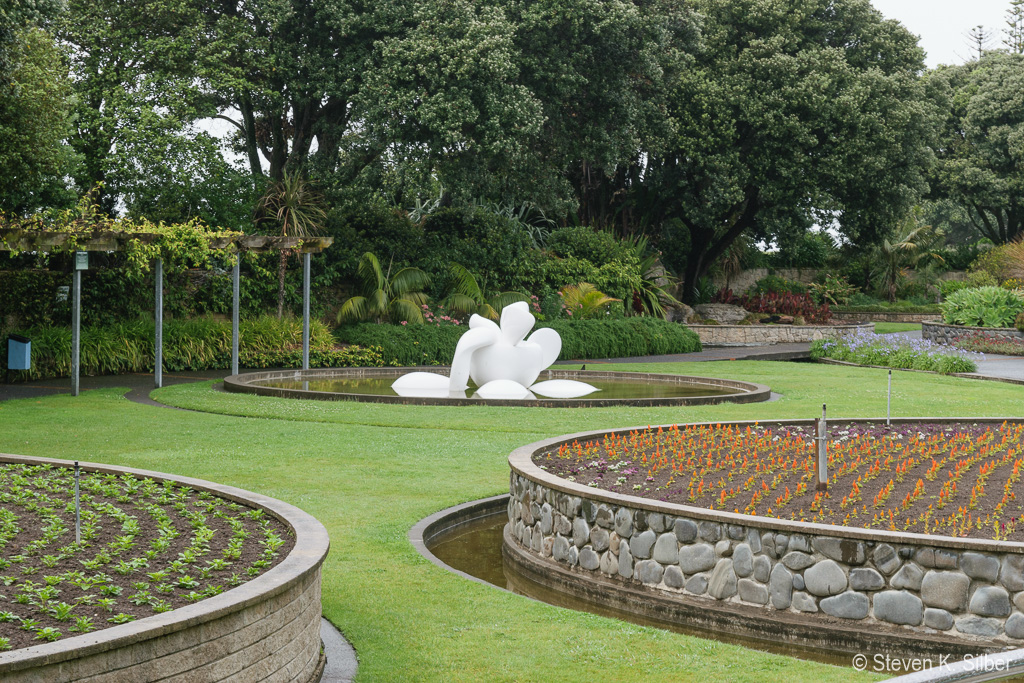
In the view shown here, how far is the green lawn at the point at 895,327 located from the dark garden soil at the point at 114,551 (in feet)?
113

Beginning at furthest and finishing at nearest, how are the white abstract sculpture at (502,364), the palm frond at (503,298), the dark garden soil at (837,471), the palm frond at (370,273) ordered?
the palm frond at (503,298)
the palm frond at (370,273)
the white abstract sculpture at (502,364)
the dark garden soil at (837,471)

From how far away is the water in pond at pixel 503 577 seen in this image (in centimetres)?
534

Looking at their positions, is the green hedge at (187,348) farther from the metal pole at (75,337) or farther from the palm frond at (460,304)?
the palm frond at (460,304)

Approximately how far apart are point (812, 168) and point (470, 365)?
1899cm

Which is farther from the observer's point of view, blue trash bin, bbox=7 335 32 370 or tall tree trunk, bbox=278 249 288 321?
tall tree trunk, bbox=278 249 288 321

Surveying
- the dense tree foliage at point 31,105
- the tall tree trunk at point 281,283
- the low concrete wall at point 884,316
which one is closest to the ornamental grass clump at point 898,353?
the tall tree trunk at point 281,283

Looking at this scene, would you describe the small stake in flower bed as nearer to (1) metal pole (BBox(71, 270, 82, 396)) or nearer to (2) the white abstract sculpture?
(2) the white abstract sculpture

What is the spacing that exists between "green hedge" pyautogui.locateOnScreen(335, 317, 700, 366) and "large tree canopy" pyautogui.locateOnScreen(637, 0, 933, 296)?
5.94m

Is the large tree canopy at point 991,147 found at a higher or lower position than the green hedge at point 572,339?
higher

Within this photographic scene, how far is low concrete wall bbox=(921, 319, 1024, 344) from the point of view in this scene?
2830 centimetres

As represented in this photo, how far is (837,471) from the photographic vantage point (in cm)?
779

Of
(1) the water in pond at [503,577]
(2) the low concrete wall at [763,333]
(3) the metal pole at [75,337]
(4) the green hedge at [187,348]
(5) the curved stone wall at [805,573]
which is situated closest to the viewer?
(5) the curved stone wall at [805,573]

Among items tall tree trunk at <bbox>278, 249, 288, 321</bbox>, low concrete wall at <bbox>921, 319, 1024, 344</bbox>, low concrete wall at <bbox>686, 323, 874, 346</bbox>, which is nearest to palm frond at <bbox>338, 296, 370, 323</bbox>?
tall tree trunk at <bbox>278, 249, 288, 321</bbox>

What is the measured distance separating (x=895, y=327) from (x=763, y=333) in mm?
8036
